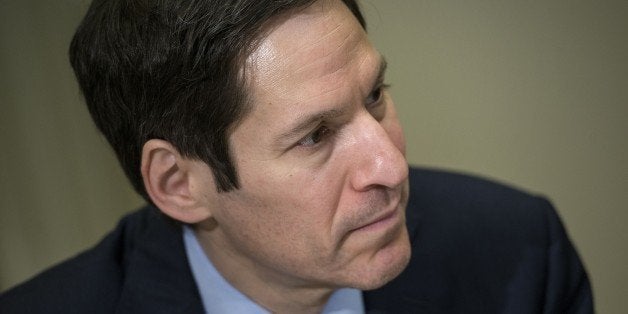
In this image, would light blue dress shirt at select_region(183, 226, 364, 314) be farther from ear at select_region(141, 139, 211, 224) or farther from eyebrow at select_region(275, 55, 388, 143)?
eyebrow at select_region(275, 55, 388, 143)

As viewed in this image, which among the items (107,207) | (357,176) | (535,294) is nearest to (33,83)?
(107,207)

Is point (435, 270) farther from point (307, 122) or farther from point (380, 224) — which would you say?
point (307, 122)

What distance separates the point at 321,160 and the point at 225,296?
43 cm

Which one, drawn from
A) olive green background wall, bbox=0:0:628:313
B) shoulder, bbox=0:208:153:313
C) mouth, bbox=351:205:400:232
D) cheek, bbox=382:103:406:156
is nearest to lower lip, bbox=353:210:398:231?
mouth, bbox=351:205:400:232

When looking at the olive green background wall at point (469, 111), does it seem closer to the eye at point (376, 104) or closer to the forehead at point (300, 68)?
the eye at point (376, 104)

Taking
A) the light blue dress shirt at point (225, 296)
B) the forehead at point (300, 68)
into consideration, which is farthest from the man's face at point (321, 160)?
the light blue dress shirt at point (225, 296)

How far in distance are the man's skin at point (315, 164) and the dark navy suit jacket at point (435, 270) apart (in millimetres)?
243

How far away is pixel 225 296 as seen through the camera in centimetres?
144

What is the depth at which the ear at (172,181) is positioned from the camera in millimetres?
1267

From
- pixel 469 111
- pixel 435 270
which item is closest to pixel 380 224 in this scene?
pixel 435 270

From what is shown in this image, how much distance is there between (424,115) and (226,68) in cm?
116

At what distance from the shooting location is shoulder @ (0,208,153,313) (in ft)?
4.81

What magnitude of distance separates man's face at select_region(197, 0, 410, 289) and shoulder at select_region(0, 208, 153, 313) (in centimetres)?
36

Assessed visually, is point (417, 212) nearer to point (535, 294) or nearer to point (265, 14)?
point (535, 294)
